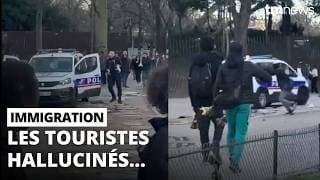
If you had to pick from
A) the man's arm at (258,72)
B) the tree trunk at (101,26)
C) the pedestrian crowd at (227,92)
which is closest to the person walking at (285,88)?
the pedestrian crowd at (227,92)

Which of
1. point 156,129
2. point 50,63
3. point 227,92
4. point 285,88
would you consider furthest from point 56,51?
point 285,88

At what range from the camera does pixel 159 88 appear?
4883 millimetres

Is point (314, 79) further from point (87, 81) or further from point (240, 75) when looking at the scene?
point (87, 81)

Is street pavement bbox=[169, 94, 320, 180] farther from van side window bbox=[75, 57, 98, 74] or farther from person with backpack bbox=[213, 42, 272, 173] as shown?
van side window bbox=[75, 57, 98, 74]

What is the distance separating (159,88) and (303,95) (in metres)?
1.53

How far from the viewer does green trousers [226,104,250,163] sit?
530 cm

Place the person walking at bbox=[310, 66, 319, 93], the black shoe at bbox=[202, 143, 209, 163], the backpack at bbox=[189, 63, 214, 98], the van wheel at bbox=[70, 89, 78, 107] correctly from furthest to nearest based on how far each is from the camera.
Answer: the person walking at bbox=[310, 66, 319, 93] → the black shoe at bbox=[202, 143, 209, 163] → the backpack at bbox=[189, 63, 214, 98] → the van wheel at bbox=[70, 89, 78, 107]

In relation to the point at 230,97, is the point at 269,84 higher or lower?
higher

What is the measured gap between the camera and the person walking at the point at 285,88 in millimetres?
5371

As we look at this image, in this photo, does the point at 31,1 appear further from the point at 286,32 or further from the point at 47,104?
the point at 286,32

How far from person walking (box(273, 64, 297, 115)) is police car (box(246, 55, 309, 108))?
31mm

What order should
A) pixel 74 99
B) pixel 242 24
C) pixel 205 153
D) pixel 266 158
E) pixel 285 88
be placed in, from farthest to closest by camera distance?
pixel 266 158 → pixel 285 88 → pixel 205 153 → pixel 242 24 → pixel 74 99

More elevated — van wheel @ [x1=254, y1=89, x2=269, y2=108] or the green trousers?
van wheel @ [x1=254, y1=89, x2=269, y2=108]
